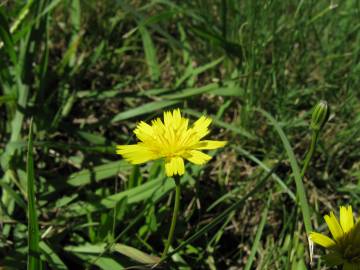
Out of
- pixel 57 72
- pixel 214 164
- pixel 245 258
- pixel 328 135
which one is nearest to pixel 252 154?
pixel 214 164

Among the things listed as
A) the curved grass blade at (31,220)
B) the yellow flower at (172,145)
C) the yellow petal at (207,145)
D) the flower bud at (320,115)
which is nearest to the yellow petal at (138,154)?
the yellow flower at (172,145)

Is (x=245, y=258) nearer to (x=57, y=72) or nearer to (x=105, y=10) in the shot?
(x=57, y=72)

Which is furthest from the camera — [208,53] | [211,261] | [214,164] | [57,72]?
[208,53]

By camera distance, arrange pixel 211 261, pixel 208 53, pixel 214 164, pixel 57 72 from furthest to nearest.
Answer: pixel 208 53
pixel 57 72
pixel 214 164
pixel 211 261

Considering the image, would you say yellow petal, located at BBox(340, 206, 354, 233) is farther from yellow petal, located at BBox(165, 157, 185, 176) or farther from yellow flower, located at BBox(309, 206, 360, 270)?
yellow petal, located at BBox(165, 157, 185, 176)

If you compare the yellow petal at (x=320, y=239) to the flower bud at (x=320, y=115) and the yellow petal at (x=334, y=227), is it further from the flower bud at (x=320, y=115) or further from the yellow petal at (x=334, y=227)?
the flower bud at (x=320, y=115)

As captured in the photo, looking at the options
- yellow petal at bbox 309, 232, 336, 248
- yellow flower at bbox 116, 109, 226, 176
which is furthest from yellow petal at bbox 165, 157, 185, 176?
yellow petal at bbox 309, 232, 336, 248
